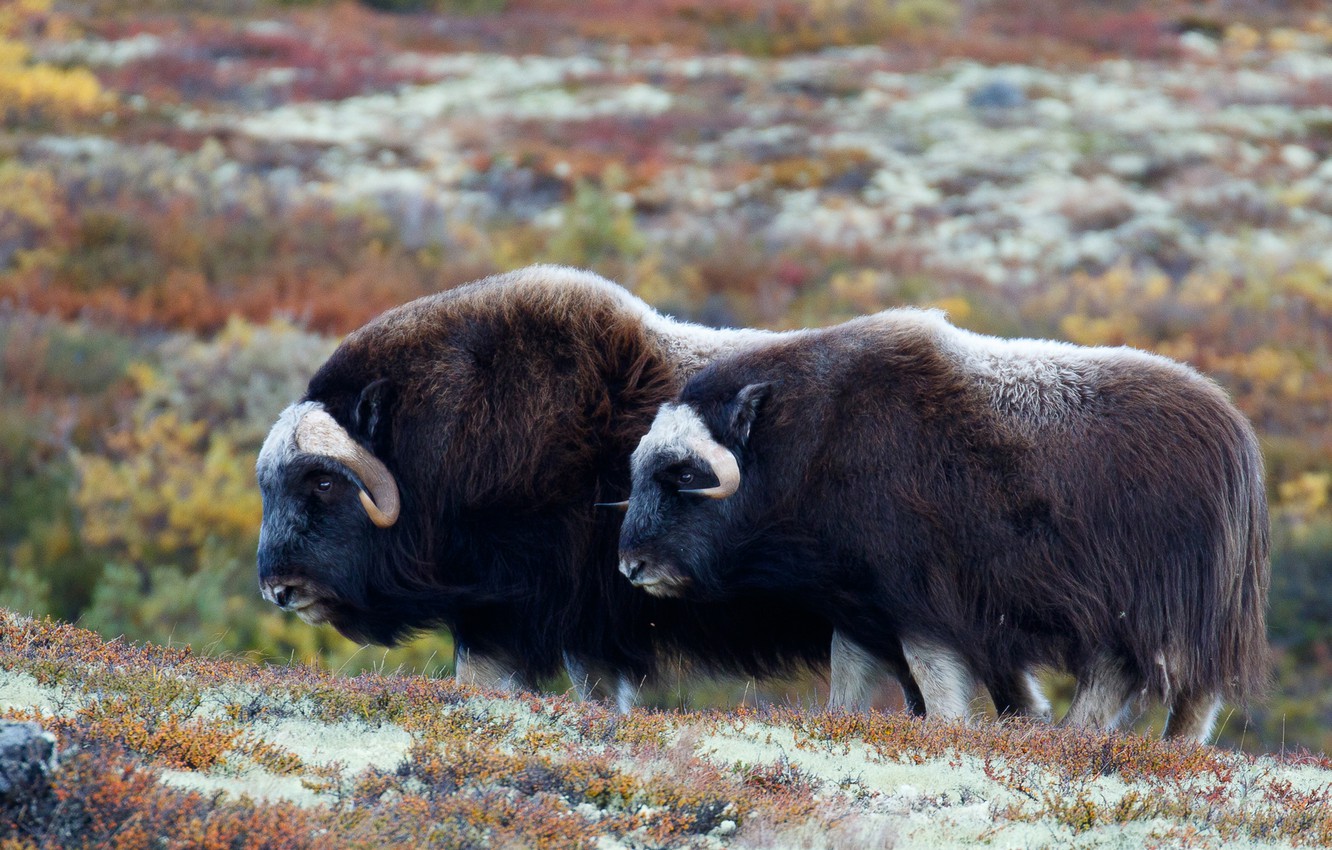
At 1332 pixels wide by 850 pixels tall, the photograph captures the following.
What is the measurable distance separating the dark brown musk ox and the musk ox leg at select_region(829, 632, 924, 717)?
270 millimetres

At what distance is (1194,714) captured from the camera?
4.99 metres

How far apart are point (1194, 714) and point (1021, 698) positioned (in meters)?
0.58

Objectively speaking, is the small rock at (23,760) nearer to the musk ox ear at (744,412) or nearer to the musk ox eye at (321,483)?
the musk ox eye at (321,483)

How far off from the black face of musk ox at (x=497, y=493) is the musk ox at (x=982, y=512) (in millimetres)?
371

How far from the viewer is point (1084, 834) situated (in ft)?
11.6

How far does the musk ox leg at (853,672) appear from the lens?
194 inches

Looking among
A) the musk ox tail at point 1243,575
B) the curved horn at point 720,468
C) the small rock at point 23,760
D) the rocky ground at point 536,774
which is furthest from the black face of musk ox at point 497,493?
the small rock at point 23,760

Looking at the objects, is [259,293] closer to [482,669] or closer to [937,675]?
→ [482,669]

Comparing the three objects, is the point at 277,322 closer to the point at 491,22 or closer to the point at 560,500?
the point at 560,500

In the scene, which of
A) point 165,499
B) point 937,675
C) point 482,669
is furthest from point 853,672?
point 165,499

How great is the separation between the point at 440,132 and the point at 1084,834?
67.8 feet

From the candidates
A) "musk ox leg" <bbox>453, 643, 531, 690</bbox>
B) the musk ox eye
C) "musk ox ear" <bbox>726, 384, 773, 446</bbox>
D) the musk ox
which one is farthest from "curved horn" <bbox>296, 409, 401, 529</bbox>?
"musk ox ear" <bbox>726, 384, 773, 446</bbox>

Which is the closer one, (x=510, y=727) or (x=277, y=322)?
(x=510, y=727)

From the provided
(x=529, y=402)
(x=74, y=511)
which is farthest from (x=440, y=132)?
(x=529, y=402)
